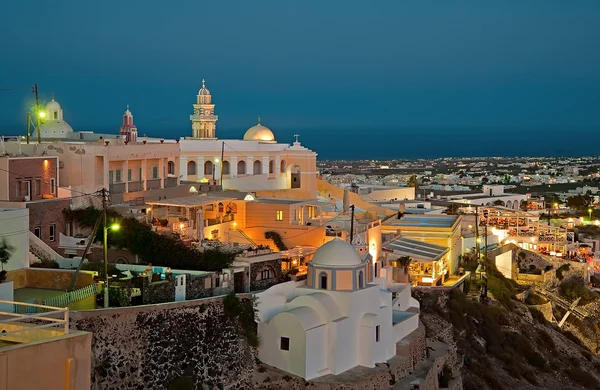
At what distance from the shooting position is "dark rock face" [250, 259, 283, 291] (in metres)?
21.6

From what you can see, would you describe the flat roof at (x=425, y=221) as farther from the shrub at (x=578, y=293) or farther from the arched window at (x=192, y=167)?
the arched window at (x=192, y=167)

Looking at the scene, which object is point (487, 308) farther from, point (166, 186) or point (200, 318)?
point (200, 318)

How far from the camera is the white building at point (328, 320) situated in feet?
63.3

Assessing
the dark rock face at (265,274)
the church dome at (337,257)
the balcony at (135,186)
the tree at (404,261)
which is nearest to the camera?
the church dome at (337,257)

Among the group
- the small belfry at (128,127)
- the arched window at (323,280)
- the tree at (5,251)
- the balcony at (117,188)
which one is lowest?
the arched window at (323,280)

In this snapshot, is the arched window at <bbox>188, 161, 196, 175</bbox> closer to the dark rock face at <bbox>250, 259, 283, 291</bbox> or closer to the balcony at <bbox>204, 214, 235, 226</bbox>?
the balcony at <bbox>204, 214, 235, 226</bbox>

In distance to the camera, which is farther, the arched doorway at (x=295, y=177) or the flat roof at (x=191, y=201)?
the arched doorway at (x=295, y=177)

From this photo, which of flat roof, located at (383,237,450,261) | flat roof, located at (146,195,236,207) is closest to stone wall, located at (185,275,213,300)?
flat roof, located at (146,195,236,207)

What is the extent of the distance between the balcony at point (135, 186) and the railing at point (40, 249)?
24.3 ft

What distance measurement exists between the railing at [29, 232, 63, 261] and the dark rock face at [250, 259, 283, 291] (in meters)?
4.67

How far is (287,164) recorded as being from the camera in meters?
41.5

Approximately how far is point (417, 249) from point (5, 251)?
657 inches

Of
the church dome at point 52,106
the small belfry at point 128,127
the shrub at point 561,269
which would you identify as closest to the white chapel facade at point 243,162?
the small belfry at point 128,127

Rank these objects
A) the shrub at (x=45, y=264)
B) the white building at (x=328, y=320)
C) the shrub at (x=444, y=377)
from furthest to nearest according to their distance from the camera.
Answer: the shrub at (x=444, y=377) < the shrub at (x=45, y=264) < the white building at (x=328, y=320)
